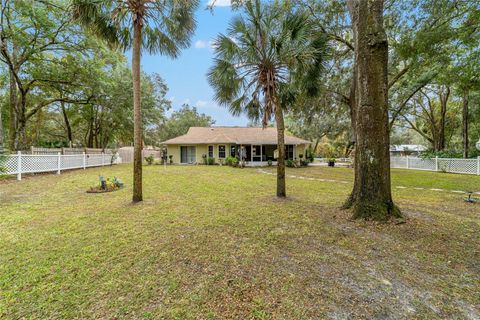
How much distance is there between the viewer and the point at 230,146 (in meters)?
21.0

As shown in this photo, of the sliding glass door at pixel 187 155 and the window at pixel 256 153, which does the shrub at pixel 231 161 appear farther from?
the sliding glass door at pixel 187 155

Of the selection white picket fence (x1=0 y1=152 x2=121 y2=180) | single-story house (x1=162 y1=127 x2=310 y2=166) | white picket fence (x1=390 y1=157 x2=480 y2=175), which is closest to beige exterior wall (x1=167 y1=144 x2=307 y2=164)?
single-story house (x1=162 y1=127 x2=310 y2=166)

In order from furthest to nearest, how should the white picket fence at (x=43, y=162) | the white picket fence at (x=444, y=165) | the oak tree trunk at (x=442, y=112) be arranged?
the oak tree trunk at (x=442, y=112) < the white picket fence at (x=444, y=165) < the white picket fence at (x=43, y=162)

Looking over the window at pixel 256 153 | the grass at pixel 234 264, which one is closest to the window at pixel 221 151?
the window at pixel 256 153

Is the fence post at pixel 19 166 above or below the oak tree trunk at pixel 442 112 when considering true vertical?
below

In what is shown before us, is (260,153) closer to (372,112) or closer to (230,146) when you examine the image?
(230,146)

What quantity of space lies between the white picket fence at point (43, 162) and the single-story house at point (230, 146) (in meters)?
7.37

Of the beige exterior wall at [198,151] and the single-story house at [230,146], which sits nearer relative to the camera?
the single-story house at [230,146]

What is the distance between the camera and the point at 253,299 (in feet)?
7.44

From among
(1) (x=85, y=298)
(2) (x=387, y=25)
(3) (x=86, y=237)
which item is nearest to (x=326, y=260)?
(1) (x=85, y=298)

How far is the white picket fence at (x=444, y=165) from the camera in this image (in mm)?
13812

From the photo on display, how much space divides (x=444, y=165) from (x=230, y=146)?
54.1 ft

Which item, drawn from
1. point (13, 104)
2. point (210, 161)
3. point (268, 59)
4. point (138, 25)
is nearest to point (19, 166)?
point (13, 104)

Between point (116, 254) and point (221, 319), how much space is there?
2.06 meters
